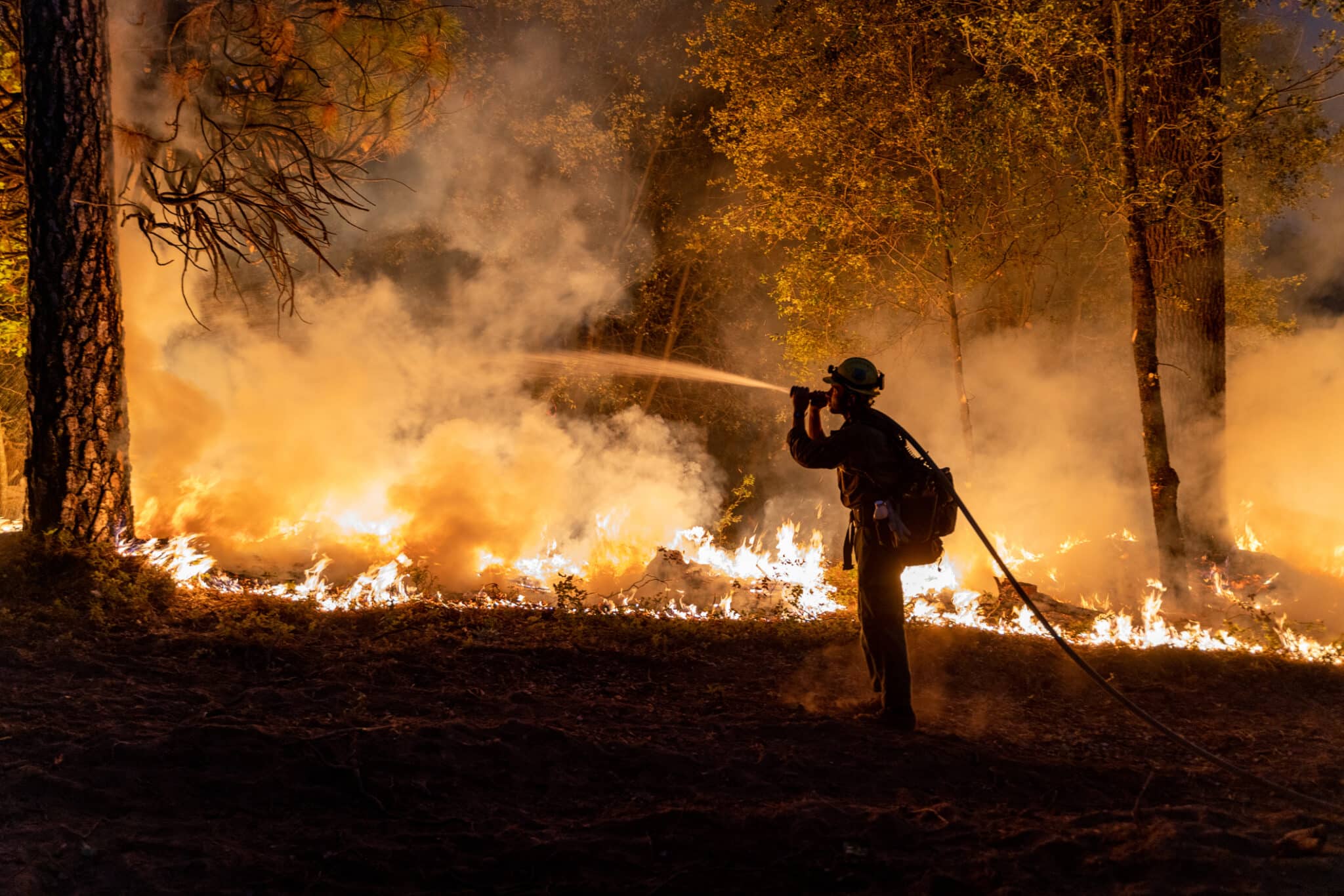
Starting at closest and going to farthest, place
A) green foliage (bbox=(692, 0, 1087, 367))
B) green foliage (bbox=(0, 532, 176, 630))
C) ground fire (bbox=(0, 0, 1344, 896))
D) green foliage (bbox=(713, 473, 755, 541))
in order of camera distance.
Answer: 1. ground fire (bbox=(0, 0, 1344, 896))
2. green foliage (bbox=(0, 532, 176, 630))
3. green foliage (bbox=(692, 0, 1087, 367))
4. green foliage (bbox=(713, 473, 755, 541))

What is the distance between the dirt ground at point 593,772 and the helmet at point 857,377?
1.93m

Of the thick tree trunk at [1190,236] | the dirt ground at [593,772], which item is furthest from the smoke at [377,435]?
the thick tree trunk at [1190,236]

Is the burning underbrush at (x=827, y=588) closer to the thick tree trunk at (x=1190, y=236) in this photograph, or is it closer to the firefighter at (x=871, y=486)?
the thick tree trunk at (x=1190, y=236)

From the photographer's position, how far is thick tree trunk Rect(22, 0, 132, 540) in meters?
7.06

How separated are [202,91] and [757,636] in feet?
23.9

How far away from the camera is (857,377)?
5.44 metres

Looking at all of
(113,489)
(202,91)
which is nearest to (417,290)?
(202,91)

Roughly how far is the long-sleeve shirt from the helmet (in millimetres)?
195

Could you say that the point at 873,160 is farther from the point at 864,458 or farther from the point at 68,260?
the point at 68,260

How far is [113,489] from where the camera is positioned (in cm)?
745

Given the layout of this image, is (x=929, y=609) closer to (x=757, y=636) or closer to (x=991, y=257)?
(x=757, y=636)

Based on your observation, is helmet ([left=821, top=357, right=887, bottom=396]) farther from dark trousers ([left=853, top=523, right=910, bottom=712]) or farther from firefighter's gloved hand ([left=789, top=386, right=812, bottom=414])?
dark trousers ([left=853, top=523, right=910, bottom=712])

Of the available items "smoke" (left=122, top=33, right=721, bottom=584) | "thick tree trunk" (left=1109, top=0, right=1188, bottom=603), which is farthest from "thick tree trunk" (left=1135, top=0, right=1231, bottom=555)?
"smoke" (left=122, top=33, right=721, bottom=584)

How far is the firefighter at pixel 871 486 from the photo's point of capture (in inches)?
209
